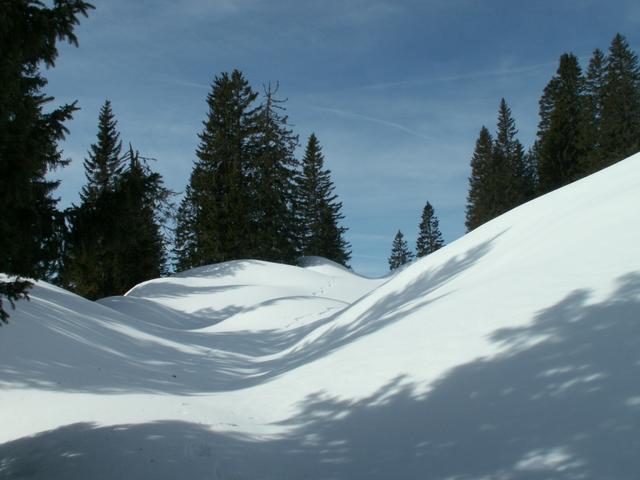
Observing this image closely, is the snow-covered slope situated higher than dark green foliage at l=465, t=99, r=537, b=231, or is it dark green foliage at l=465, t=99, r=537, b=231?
dark green foliage at l=465, t=99, r=537, b=231

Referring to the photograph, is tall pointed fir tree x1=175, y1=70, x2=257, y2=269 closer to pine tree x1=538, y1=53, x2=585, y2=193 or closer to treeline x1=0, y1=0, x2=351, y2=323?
treeline x1=0, y1=0, x2=351, y2=323

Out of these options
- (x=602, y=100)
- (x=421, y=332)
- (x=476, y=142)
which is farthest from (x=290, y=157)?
(x=421, y=332)

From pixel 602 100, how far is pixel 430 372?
40.4 meters

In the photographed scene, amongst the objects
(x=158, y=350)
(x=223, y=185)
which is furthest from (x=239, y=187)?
(x=158, y=350)

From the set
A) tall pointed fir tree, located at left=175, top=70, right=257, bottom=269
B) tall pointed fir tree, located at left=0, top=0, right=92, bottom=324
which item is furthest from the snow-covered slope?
tall pointed fir tree, located at left=175, top=70, right=257, bottom=269

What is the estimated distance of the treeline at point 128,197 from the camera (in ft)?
14.8

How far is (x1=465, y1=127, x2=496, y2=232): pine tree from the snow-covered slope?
3852 centimetres

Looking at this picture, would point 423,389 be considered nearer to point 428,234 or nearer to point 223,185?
point 223,185

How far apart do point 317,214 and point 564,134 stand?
24.2 meters

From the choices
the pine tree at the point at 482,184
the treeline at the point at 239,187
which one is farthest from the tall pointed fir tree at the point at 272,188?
the pine tree at the point at 482,184

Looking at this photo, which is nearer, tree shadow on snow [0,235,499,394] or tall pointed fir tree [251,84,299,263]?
tree shadow on snow [0,235,499,394]

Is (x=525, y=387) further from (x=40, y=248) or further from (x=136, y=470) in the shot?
(x=40, y=248)

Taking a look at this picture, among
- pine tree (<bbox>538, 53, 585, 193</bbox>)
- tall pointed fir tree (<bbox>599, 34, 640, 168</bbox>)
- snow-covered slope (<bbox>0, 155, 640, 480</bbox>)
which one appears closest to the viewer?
snow-covered slope (<bbox>0, 155, 640, 480</bbox>)

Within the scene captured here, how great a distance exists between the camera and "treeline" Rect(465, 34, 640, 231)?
34.2 m
